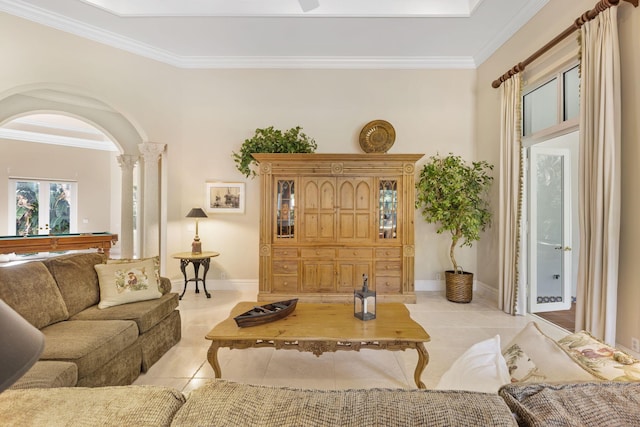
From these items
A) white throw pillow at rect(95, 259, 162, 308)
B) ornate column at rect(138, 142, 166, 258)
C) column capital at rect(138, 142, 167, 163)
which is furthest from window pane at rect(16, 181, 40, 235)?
Answer: white throw pillow at rect(95, 259, 162, 308)

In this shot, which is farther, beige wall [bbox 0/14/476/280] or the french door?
beige wall [bbox 0/14/476/280]

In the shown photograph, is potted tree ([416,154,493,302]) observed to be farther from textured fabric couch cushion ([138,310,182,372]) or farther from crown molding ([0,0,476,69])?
textured fabric couch cushion ([138,310,182,372])

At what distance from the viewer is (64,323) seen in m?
2.30

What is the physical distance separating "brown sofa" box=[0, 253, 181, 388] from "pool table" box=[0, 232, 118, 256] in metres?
4.57

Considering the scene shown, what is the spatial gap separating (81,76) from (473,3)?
5.41 m

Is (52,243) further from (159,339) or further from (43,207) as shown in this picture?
(159,339)

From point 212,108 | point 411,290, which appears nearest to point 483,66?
point 411,290

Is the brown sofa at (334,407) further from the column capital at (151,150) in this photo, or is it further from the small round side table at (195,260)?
the column capital at (151,150)

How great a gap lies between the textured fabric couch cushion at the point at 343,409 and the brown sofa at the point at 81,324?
4.93 ft

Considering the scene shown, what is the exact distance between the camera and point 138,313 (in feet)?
8.14

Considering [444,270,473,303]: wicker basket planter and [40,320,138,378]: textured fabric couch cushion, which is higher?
[40,320,138,378]: textured fabric couch cushion

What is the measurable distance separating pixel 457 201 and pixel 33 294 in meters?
4.64

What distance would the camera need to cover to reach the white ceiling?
3.82m

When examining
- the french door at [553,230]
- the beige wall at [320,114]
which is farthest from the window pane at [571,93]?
the beige wall at [320,114]
